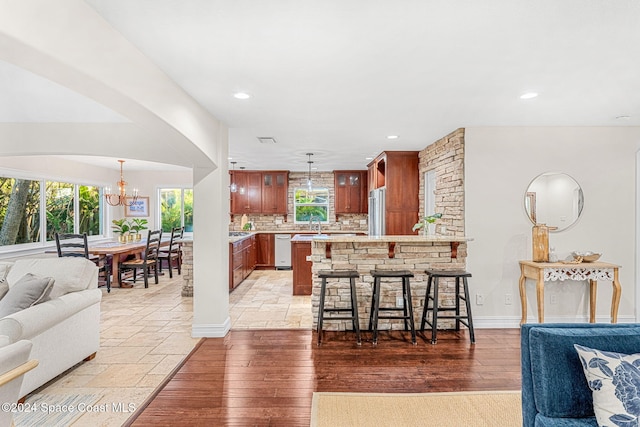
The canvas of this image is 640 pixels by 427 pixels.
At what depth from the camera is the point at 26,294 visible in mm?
2590

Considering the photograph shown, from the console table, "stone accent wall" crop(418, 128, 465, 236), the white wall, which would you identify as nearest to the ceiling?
the white wall

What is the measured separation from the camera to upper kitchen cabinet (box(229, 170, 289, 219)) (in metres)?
8.16

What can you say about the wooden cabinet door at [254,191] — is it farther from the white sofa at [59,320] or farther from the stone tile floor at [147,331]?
the white sofa at [59,320]

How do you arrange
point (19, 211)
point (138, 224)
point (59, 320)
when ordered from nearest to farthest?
point (59, 320) < point (19, 211) < point (138, 224)

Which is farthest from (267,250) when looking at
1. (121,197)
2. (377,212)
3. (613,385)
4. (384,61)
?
(613,385)

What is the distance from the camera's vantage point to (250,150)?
5.48m

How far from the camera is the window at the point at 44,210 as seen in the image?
524 centimetres

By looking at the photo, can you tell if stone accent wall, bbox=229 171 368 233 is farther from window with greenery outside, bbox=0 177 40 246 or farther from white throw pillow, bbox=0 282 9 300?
white throw pillow, bbox=0 282 9 300

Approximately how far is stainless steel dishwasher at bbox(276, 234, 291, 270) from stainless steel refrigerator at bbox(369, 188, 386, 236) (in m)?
2.17

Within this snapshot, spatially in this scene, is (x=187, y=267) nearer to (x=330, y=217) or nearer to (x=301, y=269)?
(x=301, y=269)

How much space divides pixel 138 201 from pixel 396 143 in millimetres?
6467

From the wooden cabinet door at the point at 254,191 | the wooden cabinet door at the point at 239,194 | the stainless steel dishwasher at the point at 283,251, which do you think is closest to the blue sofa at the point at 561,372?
the stainless steel dishwasher at the point at 283,251

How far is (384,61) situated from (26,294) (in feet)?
10.3

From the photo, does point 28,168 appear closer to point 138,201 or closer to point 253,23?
point 138,201
